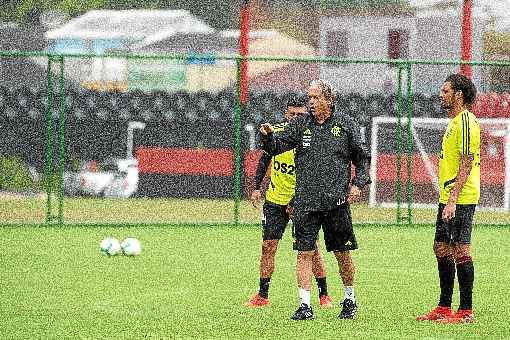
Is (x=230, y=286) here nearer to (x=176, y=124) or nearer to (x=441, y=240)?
(x=441, y=240)

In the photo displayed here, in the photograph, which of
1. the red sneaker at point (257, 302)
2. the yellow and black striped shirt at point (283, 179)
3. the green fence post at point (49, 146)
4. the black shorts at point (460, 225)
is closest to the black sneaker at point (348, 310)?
the black shorts at point (460, 225)

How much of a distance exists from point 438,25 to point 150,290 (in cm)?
1979

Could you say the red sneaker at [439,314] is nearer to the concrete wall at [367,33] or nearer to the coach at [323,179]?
the coach at [323,179]

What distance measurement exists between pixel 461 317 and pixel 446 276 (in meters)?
0.37

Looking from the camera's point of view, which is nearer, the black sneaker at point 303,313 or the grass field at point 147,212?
the black sneaker at point 303,313

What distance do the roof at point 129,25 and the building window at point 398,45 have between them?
21.0 feet

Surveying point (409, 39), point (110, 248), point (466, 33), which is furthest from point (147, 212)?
point (409, 39)

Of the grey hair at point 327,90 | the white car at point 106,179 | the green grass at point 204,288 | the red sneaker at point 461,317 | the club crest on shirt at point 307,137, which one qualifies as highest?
the grey hair at point 327,90

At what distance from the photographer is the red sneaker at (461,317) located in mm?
11906

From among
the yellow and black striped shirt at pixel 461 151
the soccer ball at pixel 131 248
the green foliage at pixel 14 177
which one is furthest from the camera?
the green foliage at pixel 14 177

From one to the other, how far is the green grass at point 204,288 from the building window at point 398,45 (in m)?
11.8

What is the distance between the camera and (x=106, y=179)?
83.0 ft

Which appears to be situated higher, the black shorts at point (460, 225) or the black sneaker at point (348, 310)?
the black shorts at point (460, 225)

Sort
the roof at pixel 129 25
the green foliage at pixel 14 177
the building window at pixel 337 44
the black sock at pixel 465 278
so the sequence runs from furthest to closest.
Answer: the roof at pixel 129 25, the building window at pixel 337 44, the green foliage at pixel 14 177, the black sock at pixel 465 278
